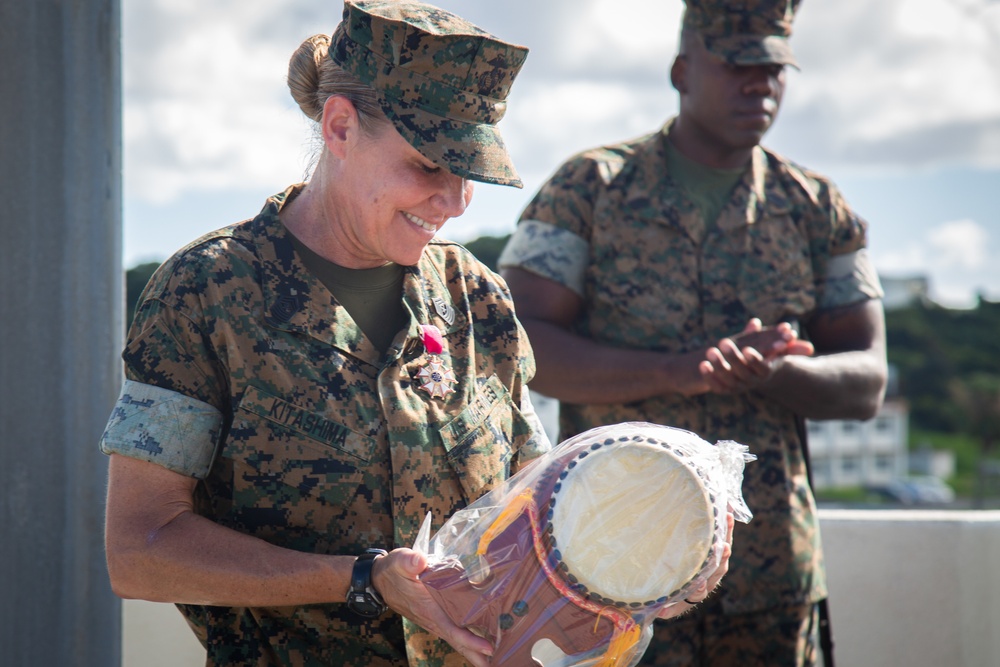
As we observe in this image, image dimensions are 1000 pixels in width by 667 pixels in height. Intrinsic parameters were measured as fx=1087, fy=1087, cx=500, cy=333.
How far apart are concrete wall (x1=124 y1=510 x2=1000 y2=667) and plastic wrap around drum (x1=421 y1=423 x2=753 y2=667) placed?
8.93 feet

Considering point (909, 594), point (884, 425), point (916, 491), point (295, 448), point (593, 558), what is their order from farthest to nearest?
point (884, 425), point (916, 491), point (909, 594), point (295, 448), point (593, 558)

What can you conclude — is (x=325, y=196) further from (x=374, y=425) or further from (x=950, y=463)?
(x=950, y=463)

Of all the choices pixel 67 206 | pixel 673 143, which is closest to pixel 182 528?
pixel 67 206

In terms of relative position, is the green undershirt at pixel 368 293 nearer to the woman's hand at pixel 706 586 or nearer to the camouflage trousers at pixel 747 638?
the woman's hand at pixel 706 586

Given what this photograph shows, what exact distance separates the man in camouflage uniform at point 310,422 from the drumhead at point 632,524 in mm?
231

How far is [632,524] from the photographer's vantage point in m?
1.75

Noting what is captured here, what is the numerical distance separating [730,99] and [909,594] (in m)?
2.09

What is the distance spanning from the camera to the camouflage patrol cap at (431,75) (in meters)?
1.97

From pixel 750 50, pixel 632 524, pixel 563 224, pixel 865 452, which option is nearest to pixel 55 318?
pixel 563 224

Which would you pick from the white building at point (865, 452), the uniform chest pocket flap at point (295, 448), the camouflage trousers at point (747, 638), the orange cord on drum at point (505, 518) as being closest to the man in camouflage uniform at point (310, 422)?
→ the uniform chest pocket flap at point (295, 448)

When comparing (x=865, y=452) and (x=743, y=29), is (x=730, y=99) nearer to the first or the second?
(x=743, y=29)

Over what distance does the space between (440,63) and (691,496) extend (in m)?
0.91

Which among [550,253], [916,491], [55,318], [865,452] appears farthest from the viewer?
[865,452]

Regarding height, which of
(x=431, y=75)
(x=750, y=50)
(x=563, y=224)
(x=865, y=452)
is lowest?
(x=865, y=452)
